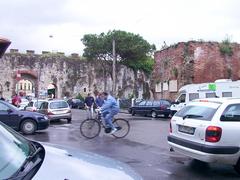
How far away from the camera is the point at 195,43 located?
3819cm

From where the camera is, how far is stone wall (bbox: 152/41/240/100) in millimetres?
37969

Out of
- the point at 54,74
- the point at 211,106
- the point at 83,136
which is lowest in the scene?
the point at 83,136

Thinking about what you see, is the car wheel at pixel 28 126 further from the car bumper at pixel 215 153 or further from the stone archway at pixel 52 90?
the stone archway at pixel 52 90

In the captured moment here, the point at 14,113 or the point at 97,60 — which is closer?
the point at 14,113

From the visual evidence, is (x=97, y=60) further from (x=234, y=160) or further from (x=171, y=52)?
(x=234, y=160)

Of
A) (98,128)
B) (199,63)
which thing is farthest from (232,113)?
(199,63)

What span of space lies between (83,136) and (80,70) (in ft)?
150

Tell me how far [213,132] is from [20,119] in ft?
35.1

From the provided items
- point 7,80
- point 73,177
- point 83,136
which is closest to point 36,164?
point 73,177

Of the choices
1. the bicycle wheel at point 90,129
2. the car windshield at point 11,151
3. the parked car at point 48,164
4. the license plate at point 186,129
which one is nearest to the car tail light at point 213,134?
the license plate at point 186,129

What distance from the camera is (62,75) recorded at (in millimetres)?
60969

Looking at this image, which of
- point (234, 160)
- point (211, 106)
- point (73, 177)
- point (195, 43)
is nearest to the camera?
point (73, 177)

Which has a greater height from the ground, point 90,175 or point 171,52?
point 171,52

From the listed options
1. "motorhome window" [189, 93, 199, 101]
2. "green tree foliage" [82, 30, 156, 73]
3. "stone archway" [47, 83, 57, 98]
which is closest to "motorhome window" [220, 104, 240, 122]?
"motorhome window" [189, 93, 199, 101]
